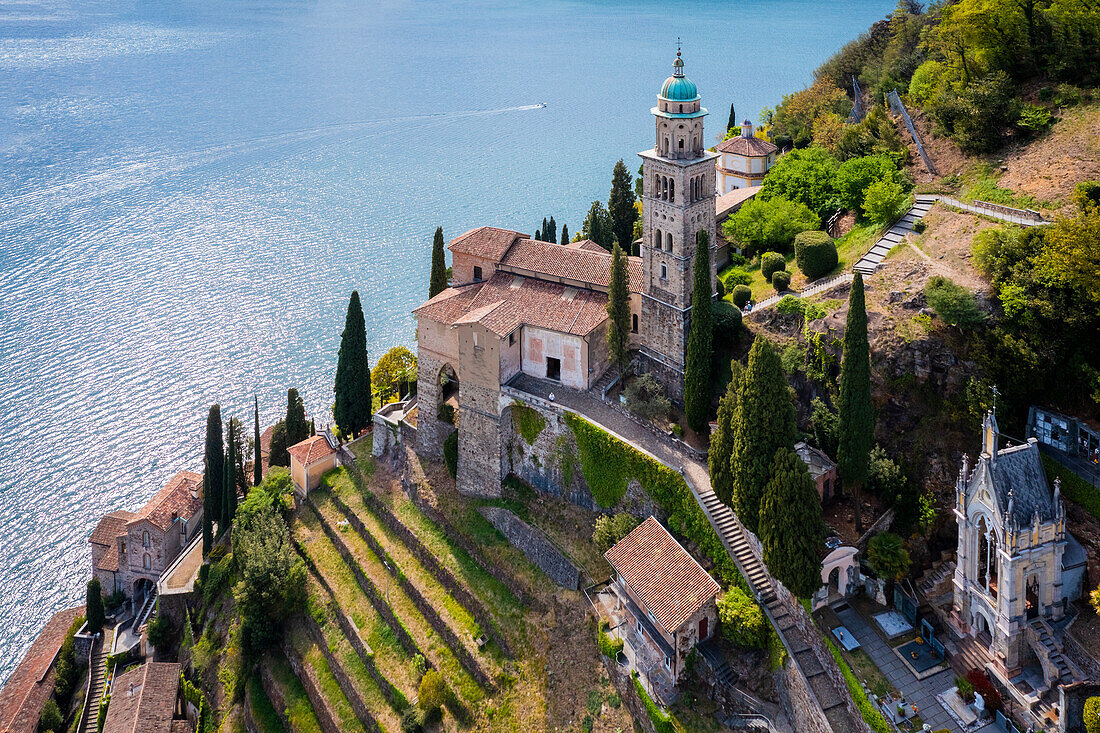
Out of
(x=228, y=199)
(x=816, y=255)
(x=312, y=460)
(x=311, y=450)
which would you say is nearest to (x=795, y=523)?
(x=816, y=255)

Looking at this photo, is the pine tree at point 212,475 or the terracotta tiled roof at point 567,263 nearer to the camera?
the terracotta tiled roof at point 567,263

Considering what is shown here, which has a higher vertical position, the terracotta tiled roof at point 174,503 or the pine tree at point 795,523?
the pine tree at point 795,523

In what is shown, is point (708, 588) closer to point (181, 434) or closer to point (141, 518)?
point (141, 518)

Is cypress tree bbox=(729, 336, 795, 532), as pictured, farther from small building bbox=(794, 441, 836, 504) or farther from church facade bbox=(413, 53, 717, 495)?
church facade bbox=(413, 53, 717, 495)

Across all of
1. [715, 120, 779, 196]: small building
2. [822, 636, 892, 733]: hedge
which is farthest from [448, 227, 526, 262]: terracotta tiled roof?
[822, 636, 892, 733]: hedge

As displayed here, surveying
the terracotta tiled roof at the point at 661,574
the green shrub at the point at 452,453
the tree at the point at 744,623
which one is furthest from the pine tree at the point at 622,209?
the tree at the point at 744,623

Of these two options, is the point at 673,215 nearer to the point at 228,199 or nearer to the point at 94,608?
the point at 94,608

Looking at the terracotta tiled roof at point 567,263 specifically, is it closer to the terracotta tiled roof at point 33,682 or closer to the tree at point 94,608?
the tree at point 94,608
